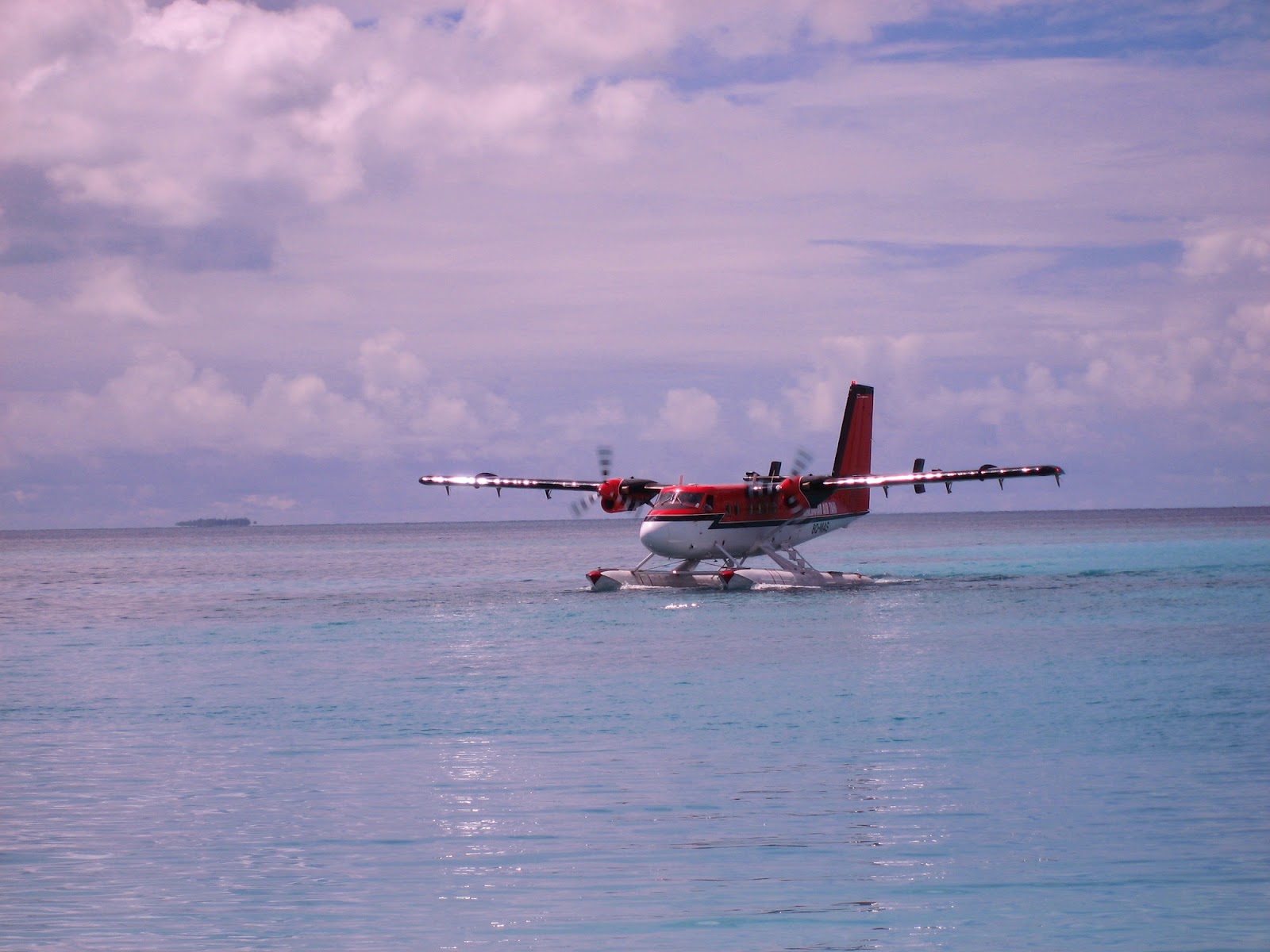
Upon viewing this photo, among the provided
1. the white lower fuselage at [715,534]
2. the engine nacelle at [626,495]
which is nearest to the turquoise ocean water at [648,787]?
the white lower fuselage at [715,534]

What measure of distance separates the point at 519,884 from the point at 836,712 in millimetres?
9914

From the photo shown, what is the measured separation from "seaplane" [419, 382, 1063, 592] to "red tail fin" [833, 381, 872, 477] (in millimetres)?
31

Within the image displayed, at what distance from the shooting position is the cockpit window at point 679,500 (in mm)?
41812

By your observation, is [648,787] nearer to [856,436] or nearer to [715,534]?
[715,534]

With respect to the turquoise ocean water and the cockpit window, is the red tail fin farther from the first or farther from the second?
the turquoise ocean water

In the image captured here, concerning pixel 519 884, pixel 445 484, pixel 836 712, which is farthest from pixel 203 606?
pixel 519 884

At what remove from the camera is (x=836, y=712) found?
19.6 meters

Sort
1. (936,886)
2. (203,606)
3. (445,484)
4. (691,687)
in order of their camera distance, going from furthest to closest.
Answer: (445,484) → (203,606) → (691,687) → (936,886)

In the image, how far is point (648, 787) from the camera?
1432 centimetres

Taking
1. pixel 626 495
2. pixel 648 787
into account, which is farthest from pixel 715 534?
pixel 648 787

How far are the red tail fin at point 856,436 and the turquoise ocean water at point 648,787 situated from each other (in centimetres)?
1550

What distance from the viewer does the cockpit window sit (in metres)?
41.8

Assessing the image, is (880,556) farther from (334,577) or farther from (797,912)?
(797,912)

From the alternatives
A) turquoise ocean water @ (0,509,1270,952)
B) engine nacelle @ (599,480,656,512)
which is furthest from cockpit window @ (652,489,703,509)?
turquoise ocean water @ (0,509,1270,952)
